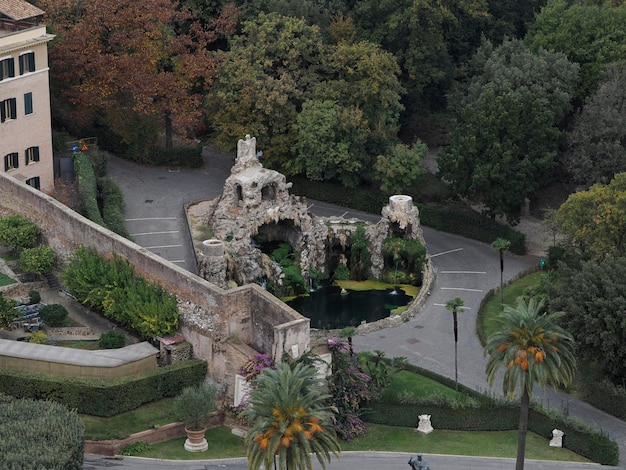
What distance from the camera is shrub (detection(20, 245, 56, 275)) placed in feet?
336

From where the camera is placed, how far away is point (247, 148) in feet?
376

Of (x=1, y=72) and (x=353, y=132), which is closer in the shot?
(x=1, y=72)

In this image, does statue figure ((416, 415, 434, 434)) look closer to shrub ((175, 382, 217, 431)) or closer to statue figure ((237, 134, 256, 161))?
shrub ((175, 382, 217, 431))

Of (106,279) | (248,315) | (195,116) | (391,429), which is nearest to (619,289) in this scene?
(391,429)

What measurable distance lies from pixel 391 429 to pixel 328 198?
35.4 meters

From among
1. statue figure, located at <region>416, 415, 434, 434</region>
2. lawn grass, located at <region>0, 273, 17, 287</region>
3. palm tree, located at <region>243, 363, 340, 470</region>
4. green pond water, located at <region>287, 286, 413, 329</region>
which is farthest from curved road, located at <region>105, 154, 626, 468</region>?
palm tree, located at <region>243, 363, 340, 470</region>

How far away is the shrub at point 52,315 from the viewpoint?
321 ft

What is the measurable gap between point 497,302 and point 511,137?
43.0 ft

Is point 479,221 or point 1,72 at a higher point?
point 1,72

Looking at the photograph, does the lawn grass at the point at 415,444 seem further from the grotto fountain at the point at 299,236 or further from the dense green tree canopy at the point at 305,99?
the dense green tree canopy at the point at 305,99

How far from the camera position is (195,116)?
402 feet

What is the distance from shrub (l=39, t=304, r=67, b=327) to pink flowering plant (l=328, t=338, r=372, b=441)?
656 inches

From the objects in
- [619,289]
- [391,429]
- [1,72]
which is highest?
[1,72]

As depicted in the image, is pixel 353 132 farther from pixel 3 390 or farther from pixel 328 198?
pixel 3 390
